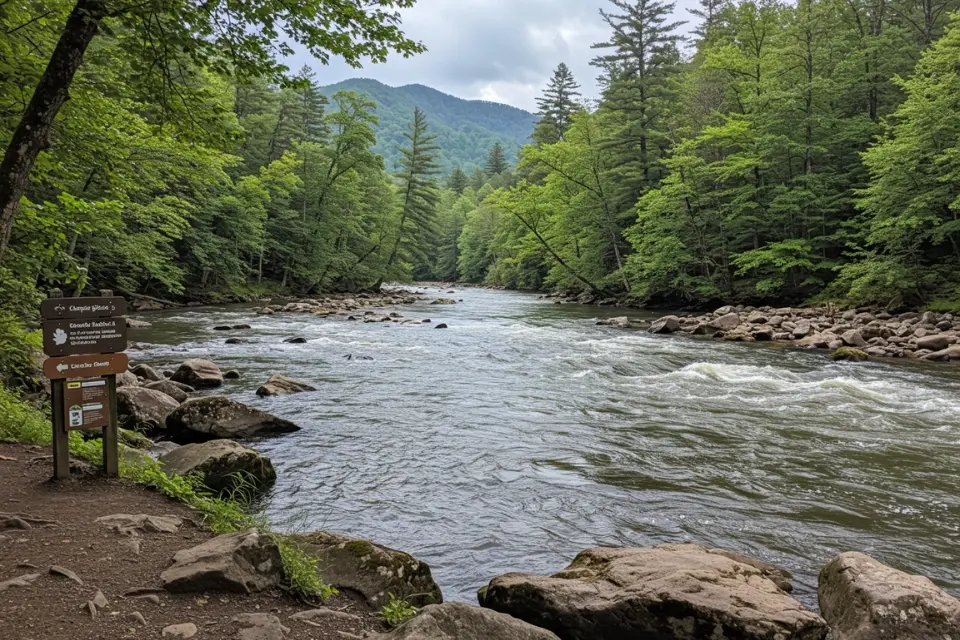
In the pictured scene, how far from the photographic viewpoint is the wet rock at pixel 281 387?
1107 cm

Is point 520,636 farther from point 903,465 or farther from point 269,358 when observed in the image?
point 269,358

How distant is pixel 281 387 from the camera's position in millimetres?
11344

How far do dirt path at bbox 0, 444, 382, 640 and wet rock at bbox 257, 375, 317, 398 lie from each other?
6.12 metres

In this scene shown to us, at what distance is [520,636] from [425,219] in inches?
1895

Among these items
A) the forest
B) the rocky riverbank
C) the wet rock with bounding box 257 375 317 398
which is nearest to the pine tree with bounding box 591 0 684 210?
the forest

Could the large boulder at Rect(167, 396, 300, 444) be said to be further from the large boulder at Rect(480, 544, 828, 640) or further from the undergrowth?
the large boulder at Rect(480, 544, 828, 640)

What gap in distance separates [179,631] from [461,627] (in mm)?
1492

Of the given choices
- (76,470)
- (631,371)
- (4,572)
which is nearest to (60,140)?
→ (76,470)

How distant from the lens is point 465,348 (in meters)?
18.1

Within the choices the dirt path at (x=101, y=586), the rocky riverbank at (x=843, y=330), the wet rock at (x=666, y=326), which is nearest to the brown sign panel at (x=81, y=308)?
the dirt path at (x=101, y=586)

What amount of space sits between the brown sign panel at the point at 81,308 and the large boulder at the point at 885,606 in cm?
618

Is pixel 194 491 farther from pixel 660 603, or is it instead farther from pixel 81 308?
pixel 660 603

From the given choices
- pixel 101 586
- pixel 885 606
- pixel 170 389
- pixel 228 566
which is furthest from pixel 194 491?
pixel 885 606

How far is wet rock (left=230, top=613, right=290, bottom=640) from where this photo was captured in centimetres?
→ 311
